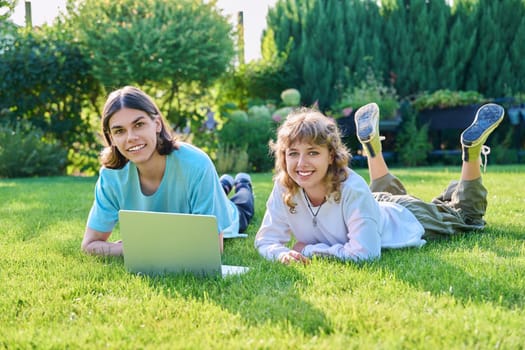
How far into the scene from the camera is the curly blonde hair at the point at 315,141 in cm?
281

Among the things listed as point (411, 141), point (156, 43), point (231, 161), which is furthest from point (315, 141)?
point (411, 141)

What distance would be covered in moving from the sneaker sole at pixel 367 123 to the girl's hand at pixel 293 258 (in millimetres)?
1263

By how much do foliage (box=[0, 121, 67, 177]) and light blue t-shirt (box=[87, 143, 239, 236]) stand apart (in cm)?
615

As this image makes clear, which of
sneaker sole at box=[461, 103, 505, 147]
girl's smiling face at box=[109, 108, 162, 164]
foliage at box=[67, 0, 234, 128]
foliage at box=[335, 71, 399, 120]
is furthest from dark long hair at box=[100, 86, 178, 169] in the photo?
foliage at box=[335, 71, 399, 120]

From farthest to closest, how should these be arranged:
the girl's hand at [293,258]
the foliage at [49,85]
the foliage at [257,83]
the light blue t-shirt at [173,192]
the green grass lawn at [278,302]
→ the foliage at [257,83], the foliage at [49,85], the light blue t-shirt at [173,192], the girl's hand at [293,258], the green grass lawn at [278,302]

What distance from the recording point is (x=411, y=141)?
10039 mm

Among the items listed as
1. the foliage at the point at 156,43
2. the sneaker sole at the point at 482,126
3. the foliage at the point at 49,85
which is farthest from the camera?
the foliage at the point at 49,85

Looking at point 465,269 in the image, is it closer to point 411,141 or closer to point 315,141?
point 315,141

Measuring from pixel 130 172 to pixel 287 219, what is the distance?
2.88 ft

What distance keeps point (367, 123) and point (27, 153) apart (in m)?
6.60

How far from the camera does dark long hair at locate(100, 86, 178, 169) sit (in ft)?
9.33

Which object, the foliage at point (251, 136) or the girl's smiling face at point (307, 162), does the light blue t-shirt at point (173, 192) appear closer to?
the girl's smiling face at point (307, 162)

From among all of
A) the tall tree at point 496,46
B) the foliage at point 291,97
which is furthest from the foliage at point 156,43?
the tall tree at point 496,46

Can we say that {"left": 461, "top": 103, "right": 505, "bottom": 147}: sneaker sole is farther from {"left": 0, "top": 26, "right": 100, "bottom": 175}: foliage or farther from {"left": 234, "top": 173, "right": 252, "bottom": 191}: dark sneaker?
{"left": 0, "top": 26, "right": 100, "bottom": 175}: foliage
